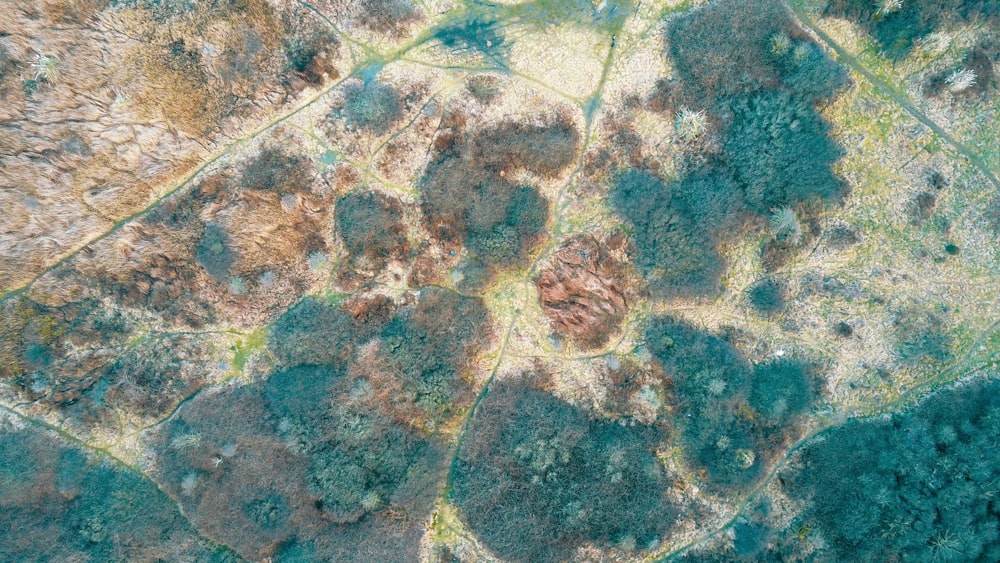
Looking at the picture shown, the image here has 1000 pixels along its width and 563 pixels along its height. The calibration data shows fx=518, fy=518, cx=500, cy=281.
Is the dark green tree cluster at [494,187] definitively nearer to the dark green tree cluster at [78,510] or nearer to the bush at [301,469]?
the bush at [301,469]

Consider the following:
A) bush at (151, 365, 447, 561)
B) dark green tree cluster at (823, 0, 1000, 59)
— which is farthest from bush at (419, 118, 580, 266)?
dark green tree cluster at (823, 0, 1000, 59)

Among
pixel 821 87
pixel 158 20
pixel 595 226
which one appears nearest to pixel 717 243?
pixel 595 226

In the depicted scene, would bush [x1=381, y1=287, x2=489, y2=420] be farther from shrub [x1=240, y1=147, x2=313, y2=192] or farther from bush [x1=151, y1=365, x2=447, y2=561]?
shrub [x1=240, y1=147, x2=313, y2=192]

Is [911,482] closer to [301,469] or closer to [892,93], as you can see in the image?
[892,93]

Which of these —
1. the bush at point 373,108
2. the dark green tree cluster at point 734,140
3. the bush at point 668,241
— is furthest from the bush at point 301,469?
the dark green tree cluster at point 734,140

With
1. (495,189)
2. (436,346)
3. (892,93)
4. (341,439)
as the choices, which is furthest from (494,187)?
(892,93)
